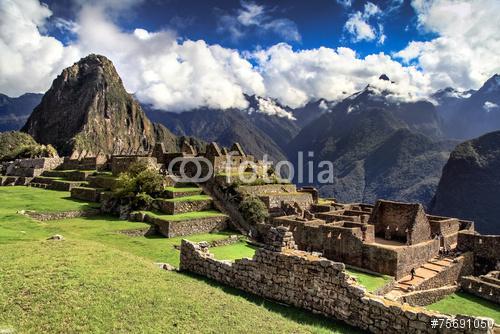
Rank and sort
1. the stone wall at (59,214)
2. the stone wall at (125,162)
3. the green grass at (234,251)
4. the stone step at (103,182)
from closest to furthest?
1. the green grass at (234,251)
2. the stone wall at (59,214)
3. the stone step at (103,182)
4. the stone wall at (125,162)

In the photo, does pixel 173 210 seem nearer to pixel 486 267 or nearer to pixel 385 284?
pixel 385 284

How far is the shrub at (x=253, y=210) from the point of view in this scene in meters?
28.9

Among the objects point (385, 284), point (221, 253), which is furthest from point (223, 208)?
point (385, 284)

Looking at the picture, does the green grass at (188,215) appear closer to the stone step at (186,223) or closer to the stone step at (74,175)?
the stone step at (186,223)

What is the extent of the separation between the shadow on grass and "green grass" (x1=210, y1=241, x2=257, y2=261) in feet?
29.6

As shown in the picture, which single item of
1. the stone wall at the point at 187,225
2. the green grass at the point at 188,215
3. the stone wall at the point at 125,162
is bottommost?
the stone wall at the point at 187,225

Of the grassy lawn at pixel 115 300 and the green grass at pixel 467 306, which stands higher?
the grassy lawn at pixel 115 300

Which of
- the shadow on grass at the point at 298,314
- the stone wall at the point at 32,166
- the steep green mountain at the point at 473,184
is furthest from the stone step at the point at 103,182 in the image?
the steep green mountain at the point at 473,184

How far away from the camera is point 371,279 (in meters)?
19.2

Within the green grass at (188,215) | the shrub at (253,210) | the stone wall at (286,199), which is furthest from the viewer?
the stone wall at (286,199)

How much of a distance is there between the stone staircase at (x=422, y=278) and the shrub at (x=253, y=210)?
38.6ft

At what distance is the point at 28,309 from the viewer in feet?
25.0

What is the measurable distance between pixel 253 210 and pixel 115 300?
21.2 metres

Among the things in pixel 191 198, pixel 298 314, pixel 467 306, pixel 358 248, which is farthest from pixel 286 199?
pixel 298 314
